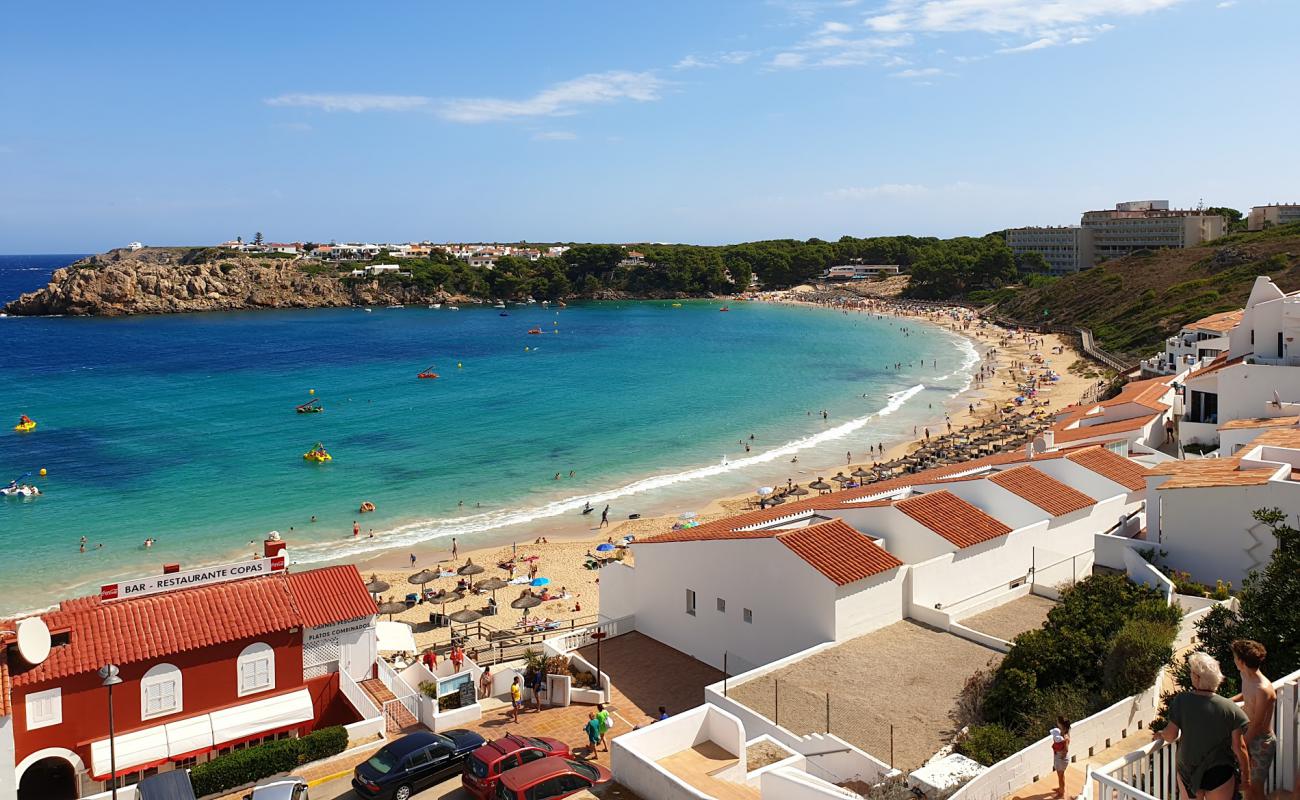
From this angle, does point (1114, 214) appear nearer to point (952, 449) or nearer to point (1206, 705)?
point (952, 449)

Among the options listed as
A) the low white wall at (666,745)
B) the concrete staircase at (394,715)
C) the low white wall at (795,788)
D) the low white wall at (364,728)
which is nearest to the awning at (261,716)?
the concrete staircase at (394,715)

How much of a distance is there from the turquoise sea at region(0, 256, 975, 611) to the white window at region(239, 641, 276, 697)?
19016 mm

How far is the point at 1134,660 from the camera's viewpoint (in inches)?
450

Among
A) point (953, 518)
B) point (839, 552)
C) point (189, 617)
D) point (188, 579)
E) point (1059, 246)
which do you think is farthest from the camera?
point (1059, 246)

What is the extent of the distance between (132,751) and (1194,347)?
44.0m

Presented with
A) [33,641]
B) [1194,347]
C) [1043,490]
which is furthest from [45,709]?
[1194,347]

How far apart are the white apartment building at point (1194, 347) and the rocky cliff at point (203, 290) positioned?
119 meters

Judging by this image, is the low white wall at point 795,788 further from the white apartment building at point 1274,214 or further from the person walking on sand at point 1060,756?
the white apartment building at point 1274,214

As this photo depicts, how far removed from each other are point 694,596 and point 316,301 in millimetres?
140663

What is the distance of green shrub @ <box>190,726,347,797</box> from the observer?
43.5 feet

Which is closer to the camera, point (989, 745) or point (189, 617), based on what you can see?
point (989, 745)

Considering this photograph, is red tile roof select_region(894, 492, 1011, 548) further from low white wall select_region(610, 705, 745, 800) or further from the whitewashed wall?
low white wall select_region(610, 705, 745, 800)

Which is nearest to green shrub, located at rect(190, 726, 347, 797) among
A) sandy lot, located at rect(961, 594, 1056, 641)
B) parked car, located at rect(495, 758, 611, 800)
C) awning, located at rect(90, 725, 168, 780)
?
awning, located at rect(90, 725, 168, 780)

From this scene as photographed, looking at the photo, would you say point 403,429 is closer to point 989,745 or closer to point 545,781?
point 545,781
